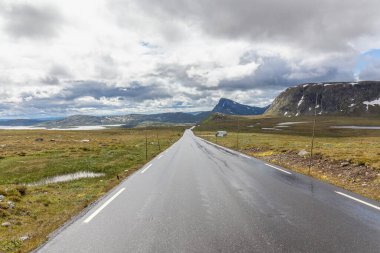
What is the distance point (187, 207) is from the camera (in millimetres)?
10508

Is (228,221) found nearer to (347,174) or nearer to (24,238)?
(24,238)

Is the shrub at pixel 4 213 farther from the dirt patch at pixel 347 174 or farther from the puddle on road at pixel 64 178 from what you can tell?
the dirt patch at pixel 347 174

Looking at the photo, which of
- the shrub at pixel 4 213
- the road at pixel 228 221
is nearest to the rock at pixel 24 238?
the road at pixel 228 221

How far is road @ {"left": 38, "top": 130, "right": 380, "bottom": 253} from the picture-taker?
6.76m

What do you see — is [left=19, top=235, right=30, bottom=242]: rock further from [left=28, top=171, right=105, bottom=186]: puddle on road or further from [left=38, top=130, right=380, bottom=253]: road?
[left=28, top=171, right=105, bottom=186]: puddle on road

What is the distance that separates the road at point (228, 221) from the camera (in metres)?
6.76

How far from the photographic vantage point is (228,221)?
28.1 feet

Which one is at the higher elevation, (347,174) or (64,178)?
(347,174)

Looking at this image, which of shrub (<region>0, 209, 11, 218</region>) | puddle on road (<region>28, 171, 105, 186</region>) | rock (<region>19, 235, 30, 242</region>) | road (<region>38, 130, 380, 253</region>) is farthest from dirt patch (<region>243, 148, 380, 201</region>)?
puddle on road (<region>28, 171, 105, 186</region>)

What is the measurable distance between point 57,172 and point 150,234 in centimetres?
2032

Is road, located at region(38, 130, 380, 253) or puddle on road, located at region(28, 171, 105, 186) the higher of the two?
road, located at region(38, 130, 380, 253)

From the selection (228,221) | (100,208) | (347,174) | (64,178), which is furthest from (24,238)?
(347,174)

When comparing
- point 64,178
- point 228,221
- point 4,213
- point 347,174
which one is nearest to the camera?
point 228,221

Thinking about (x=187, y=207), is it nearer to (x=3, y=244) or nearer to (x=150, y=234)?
(x=150, y=234)
